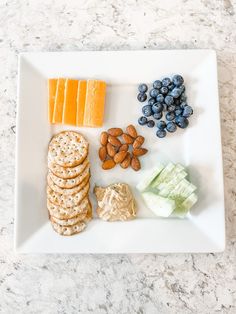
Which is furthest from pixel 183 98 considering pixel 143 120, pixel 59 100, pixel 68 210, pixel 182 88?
pixel 68 210

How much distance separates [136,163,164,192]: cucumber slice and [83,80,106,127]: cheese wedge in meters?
0.21

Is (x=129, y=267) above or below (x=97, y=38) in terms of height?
below

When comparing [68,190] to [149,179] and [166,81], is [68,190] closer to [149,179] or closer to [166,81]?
[149,179]

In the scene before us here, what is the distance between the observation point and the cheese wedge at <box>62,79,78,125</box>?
4.52ft

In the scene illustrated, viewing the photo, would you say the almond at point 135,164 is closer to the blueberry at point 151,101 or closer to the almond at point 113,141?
the almond at point 113,141

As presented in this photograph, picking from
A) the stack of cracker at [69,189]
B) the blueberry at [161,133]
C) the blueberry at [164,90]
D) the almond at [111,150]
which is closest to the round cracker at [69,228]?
the stack of cracker at [69,189]

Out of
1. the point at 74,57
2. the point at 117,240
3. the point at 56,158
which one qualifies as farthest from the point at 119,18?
the point at 117,240

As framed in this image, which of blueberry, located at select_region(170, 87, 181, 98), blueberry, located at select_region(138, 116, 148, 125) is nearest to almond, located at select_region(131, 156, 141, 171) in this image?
blueberry, located at select_region(138, 116, 148, 125)

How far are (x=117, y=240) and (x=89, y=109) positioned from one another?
0.37 m

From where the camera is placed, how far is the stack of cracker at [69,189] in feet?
4.41

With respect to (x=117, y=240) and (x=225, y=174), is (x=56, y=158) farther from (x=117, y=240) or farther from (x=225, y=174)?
(x=225, y=174)

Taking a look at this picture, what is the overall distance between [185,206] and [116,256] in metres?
0.25

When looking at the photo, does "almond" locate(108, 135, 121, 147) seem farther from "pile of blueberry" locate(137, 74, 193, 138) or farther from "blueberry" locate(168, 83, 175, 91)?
"blueberry" locate(168, 83, 175, 91)

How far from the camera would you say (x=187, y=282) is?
1394 mm
